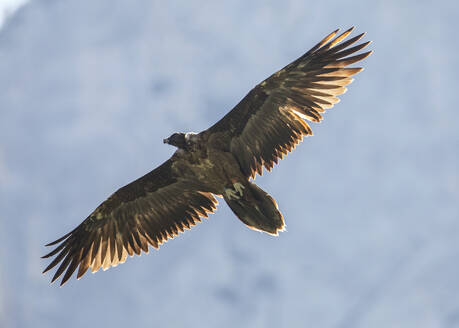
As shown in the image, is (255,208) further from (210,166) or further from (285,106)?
(285,106)

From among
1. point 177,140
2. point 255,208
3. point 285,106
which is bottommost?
point 255,208

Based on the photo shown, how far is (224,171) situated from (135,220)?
2.44 m

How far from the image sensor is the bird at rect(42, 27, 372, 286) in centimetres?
1297

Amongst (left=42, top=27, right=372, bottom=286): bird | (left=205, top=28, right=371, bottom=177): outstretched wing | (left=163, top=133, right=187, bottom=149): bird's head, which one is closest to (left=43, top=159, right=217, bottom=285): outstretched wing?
(left=42, top=27, right=372, bottom=286): bird

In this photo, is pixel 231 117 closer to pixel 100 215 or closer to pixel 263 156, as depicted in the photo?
pixel 263 156

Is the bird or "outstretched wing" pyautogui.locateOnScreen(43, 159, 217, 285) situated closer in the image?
the bird

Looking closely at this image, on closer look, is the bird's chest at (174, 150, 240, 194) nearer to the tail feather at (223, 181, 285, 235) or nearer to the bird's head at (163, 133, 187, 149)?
the bird's head at (163, 133, 187, 149)

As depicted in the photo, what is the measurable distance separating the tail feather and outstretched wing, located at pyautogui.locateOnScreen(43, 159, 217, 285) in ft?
4.02

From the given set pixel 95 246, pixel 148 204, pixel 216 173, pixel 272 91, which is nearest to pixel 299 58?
pixel 272 91

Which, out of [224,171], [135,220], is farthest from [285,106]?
[135,220]

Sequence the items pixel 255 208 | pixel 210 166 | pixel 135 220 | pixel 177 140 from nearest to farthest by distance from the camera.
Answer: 1. pixel 255 208
2. pixel 177 140
3. pixel 210 166
4. pixel 135 220

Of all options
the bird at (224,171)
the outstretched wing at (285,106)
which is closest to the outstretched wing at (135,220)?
the bird at (224,171)

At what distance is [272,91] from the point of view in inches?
523

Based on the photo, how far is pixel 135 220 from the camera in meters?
14.7
